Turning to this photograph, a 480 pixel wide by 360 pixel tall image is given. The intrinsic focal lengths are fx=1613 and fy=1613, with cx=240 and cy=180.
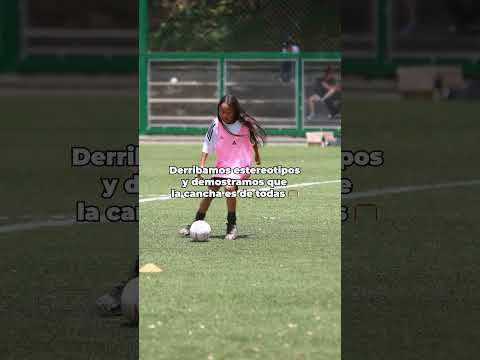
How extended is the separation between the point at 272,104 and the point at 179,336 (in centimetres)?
2101

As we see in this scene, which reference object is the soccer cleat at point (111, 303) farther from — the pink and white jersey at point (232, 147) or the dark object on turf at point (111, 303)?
the pink and white jersey at point (232, 147)

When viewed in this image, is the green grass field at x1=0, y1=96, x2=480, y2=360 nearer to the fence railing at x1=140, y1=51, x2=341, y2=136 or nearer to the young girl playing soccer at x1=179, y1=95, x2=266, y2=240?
the young girl playing soccer at x1=179, y1=95, x2=266, y2=240

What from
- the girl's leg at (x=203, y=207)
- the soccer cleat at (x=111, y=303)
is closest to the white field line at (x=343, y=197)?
the girl's leg at (x=203, y=207)

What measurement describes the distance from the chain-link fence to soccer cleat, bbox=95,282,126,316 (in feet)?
7.71

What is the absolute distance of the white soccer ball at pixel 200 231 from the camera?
11.7 meters

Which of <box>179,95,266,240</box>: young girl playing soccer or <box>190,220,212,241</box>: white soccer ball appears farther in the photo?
<box>190,220,212,241</box>: white soccer ball

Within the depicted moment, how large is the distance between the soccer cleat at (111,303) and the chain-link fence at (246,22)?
235 cm

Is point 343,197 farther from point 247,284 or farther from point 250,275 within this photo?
point 247,284

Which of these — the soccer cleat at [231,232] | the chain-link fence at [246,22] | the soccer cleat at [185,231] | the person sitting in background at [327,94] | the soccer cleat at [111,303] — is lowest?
the soccer cleat at [111,303]

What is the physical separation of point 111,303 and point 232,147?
1678mm

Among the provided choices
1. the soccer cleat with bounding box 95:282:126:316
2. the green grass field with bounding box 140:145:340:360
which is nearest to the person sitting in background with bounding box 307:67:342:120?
the green grass field with bounding box 140:145:340:360

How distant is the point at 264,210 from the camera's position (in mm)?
11859

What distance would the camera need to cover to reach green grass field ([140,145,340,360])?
9.37 meters

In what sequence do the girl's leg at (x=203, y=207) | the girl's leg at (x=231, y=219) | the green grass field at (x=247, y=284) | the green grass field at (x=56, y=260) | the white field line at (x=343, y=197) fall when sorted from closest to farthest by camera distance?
1. the green grass field at (x=247, y=284)
2. the green grass field at (x=56, y=260)
3. the girl's leg at (x=203, y=207)
4. the girl's leg at (x=231, y=219)
5. the white field line at (x=343, y=197)
